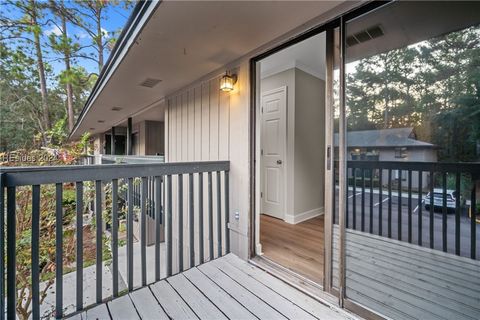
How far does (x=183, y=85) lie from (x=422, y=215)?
11.3 feet

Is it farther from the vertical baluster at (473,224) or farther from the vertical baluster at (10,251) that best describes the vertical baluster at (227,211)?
the vertical baluster at (473,224)

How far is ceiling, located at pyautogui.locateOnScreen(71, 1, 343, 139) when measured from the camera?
1.75 m

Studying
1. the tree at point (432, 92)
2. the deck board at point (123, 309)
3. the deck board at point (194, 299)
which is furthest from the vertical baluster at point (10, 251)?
the tree at point (432, 92)

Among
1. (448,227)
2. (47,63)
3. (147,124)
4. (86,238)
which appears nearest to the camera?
(448,227)

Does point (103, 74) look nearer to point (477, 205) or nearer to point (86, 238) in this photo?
point (477, 205)

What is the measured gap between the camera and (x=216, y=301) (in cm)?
178

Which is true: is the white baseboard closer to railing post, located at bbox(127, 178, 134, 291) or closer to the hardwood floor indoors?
the hardwood floor indoors

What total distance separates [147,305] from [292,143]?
9.52 feet

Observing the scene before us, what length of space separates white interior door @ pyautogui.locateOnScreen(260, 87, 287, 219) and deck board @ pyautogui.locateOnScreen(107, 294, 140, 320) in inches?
105

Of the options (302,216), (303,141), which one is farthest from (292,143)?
(302,216)

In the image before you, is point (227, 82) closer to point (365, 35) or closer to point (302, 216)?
point (365, 35)

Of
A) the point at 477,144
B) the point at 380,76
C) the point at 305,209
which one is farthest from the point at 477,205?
the point at 305,209

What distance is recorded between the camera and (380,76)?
1.68m

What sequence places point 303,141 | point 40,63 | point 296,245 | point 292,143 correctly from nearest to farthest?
point 296,245 → point 292,143 → point 303,141 → point 40,63
